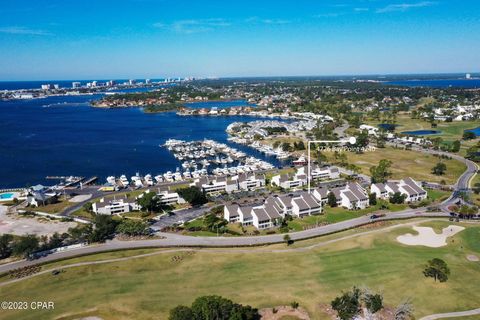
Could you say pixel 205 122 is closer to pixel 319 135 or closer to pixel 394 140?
pixel 319 135

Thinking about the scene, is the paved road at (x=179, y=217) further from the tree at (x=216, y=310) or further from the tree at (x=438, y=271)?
the tree at (x=438, y=271)

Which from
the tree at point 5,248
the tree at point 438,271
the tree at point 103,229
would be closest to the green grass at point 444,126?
the tree at point 438,271

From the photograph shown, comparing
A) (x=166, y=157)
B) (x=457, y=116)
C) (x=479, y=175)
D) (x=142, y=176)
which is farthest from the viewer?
(x=457, y=116)

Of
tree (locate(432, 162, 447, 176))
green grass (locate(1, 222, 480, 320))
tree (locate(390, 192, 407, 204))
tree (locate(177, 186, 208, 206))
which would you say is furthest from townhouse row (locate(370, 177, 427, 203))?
tree (locate(177, 186, 208, 206))

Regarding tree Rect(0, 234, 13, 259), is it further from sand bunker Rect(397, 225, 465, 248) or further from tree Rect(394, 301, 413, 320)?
sand bunker Rect(397, 225, 465, 248)

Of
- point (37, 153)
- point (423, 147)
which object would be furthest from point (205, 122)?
point (423, 147)

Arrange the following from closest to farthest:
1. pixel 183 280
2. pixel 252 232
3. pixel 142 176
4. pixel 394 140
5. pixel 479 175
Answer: pixel 183 280 → pixel 252 232 → pixel 479 175 → pixel 142 176 → pixel 394 140

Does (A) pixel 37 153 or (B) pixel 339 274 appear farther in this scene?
(A) pixel 37 153
